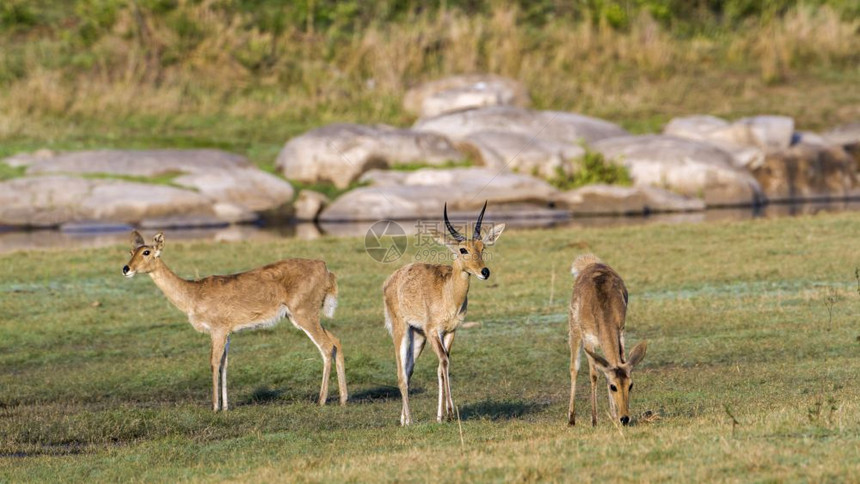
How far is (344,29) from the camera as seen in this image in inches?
1601

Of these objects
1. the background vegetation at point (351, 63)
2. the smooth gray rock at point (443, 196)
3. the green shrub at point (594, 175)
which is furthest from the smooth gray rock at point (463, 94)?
the smooth gray rock at point (443, 196)

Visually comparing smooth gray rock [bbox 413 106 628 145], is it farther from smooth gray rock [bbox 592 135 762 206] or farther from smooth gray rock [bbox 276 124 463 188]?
smooth gray rock [bbox 592 135 762 206]

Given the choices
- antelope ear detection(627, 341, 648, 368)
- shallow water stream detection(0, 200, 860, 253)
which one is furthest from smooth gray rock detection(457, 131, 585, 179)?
antelope ear detection(627, 341, 648, 368)

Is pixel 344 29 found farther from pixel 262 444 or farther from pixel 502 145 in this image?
pixel 262 444

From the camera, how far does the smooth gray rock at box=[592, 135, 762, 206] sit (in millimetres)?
26703

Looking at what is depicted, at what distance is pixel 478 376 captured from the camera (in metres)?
12.2

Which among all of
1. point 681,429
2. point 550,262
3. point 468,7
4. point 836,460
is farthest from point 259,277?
point 468,7

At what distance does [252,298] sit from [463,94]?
21.5m

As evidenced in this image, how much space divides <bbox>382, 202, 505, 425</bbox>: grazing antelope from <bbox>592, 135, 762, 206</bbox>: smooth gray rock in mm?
16903

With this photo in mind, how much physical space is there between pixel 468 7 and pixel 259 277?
108 ft

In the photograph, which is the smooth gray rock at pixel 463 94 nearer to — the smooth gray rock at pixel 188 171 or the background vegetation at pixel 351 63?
the background vegetation at pixel 351 63

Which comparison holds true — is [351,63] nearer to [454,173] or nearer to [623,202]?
[454,173]

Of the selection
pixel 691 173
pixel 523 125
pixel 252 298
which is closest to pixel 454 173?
pixel 523 125

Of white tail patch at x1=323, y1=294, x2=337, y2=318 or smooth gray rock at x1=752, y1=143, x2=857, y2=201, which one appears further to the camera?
smooth gray rock at x1=752, y1=143, x2=857, y2=201
